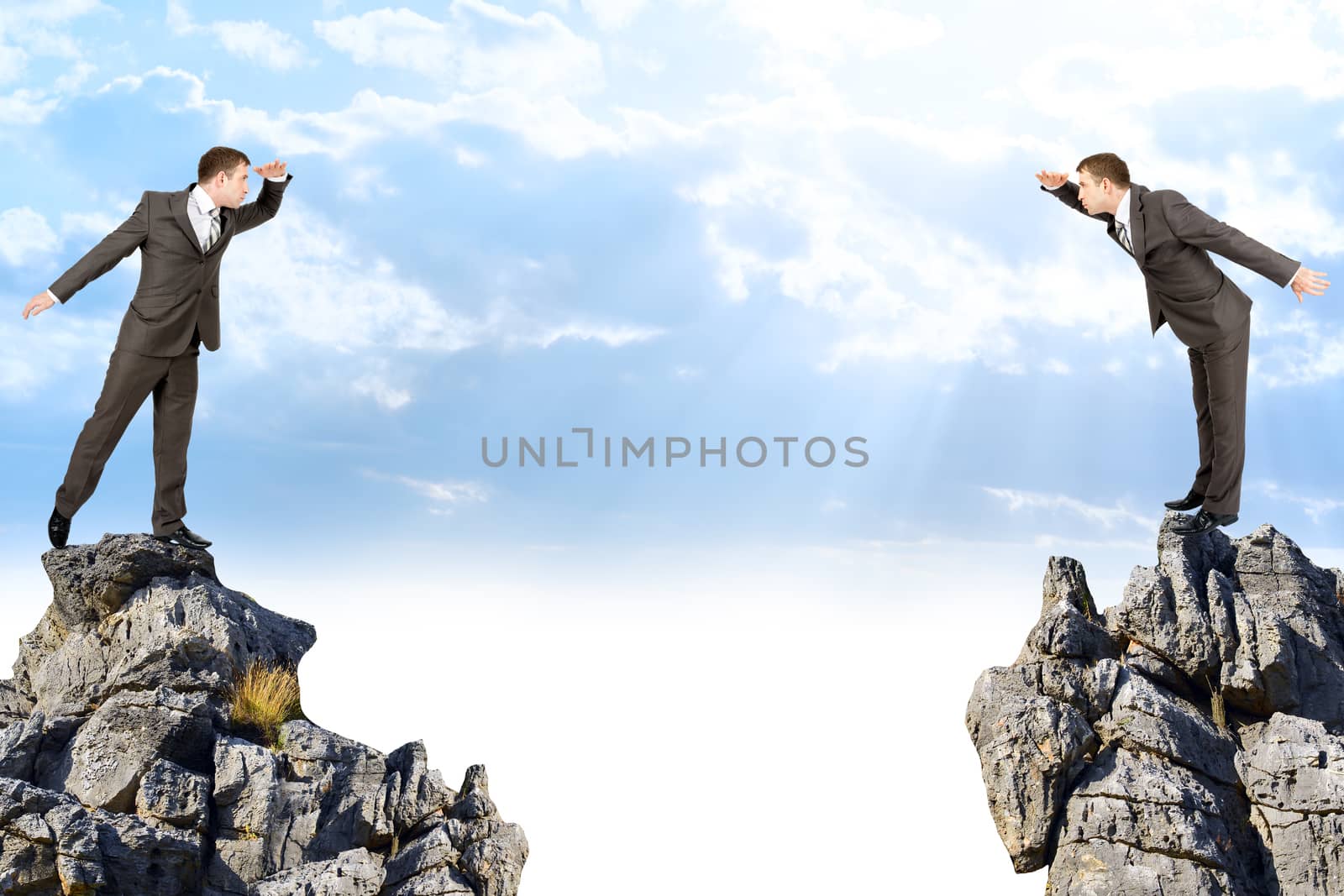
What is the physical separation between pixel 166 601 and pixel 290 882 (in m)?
3.17

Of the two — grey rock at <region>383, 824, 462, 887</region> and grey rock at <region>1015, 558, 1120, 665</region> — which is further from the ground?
grey rock at <region>1015, 558, 1120, 665</region>

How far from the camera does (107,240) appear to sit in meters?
11.4

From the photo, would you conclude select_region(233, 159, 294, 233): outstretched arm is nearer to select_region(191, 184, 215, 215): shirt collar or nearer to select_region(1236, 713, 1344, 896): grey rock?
select_region(191, 184, 215, 215): shirt collar

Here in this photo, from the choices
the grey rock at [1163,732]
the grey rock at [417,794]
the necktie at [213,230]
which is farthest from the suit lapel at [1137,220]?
the necktie at [213,230]

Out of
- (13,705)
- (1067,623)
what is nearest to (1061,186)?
(1067,623)

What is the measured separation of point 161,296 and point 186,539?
97.0 inches

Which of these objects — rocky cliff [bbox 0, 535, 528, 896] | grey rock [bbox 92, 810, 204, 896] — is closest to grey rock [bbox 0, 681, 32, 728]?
rocky cliff [bbox 0, 535, 528, 896]

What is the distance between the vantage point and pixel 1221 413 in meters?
11.5

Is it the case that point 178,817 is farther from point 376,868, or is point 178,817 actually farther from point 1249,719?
point 1249,719

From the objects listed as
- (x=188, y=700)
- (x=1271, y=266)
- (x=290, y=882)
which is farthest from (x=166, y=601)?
(x=1271, y=266)

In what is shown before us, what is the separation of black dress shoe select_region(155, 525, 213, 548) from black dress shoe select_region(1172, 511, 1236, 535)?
9698 mm

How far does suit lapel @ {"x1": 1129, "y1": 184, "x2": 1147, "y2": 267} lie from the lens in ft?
36.6

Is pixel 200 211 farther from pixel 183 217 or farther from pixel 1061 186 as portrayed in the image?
pixel 1061 186

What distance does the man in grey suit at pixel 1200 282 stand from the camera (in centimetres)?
1095
